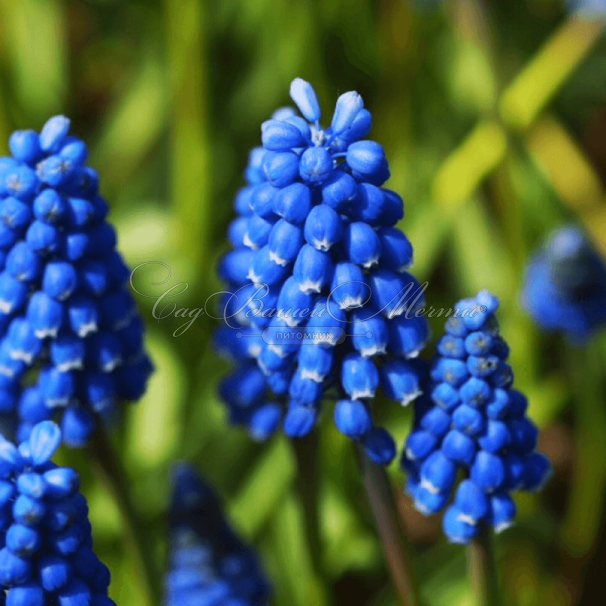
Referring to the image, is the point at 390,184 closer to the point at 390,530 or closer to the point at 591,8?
the point at 591,8

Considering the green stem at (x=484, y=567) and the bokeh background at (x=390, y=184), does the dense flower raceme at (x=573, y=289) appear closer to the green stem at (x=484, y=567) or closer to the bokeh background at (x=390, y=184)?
the bokeh background at (x=390, y=184)

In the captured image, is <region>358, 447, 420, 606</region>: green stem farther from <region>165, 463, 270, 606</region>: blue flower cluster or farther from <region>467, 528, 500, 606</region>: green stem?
<region>165, 463, 270, 606</region>: blue flower cluster

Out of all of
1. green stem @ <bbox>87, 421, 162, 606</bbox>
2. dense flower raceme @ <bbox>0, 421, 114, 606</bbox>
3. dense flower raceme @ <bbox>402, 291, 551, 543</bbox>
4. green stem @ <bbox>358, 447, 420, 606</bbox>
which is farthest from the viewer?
green stem @ <bbox>87, 421, 162, 606</bbox>

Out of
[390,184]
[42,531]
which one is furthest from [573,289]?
[42,531]

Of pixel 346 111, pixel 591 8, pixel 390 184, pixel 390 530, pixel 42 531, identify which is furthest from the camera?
pixel 591 8

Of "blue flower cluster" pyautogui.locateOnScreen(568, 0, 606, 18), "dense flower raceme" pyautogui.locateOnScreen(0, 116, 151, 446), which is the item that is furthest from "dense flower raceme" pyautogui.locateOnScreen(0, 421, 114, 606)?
"blue flower cluster" pyautogui.locateOnScreen(568, 0, 606, 18)

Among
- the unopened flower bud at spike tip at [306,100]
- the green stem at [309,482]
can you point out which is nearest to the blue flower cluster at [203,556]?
the green stem at [309,482]
